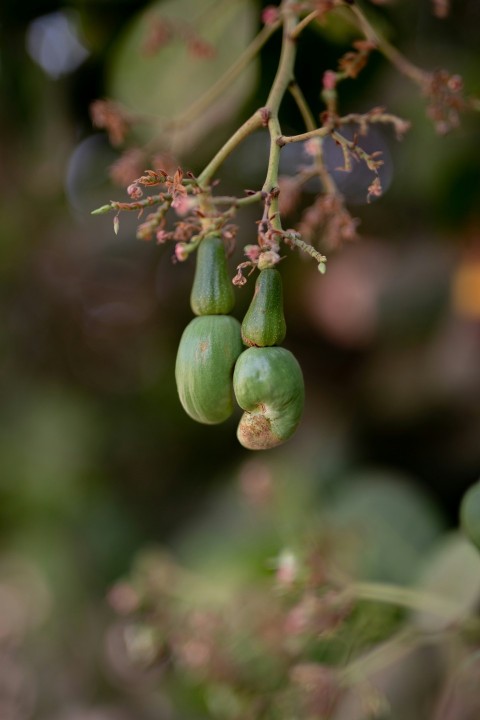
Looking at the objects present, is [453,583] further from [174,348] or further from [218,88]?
[174,348]

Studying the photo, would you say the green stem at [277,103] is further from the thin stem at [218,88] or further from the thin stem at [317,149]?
the thin stem at [218,88]

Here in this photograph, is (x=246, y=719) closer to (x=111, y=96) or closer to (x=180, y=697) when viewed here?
(x=180, y=697)

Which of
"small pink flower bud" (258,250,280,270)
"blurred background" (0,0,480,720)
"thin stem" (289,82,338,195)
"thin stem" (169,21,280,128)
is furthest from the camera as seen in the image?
"blurred background" (0,0,480,720)

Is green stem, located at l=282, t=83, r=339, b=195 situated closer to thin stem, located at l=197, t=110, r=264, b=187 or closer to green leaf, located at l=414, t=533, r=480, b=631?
thin stem, located at l=197, t=110, r=264, b=187

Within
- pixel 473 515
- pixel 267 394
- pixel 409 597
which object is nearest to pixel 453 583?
pixel 409 597

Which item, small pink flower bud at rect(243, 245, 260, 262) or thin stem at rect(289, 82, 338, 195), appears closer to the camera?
small pink flower bud at rect(243, 245, 260, 262)

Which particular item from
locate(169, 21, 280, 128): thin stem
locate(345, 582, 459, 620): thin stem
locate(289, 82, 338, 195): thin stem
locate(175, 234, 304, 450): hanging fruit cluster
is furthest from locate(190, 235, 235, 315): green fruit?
locate(345, 582, 459, 620): thin stem

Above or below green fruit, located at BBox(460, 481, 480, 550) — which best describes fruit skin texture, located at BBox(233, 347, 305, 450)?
above
